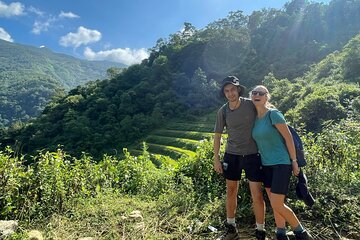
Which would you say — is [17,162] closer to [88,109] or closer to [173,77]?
[88,109]

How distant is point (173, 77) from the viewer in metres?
56.6

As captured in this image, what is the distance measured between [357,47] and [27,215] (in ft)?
111

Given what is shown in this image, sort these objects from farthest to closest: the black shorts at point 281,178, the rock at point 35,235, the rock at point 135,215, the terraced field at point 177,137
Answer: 1. the terraced field at point 177,137
2. the rock at point 135,215
3. the rock at point 35,235
4. the black shorts at point 281,178

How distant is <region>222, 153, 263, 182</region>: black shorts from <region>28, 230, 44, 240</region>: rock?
2178mm

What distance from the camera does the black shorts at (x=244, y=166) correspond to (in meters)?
3.30

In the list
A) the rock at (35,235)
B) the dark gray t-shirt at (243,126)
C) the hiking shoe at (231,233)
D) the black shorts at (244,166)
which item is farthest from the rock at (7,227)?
the dark gray t-shirt at (243,126)

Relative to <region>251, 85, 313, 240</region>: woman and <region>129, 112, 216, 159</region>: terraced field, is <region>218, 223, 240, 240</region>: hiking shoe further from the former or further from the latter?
<region>129, 112, 216, 159</region>: terraced field

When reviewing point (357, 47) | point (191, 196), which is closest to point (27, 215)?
point (191, 196)

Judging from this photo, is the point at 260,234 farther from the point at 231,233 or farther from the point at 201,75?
the point at 201,75

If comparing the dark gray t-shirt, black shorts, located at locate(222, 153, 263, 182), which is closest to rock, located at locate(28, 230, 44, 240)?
black shorts, located at locate(222, 153, 263, 182)

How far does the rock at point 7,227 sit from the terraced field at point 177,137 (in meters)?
28.5

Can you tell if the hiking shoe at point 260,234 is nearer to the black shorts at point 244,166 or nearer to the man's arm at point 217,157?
the black shorts at point 244,166

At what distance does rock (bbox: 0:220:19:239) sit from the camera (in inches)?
128

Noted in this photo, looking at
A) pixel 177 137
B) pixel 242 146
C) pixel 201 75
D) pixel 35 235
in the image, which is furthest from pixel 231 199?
pixel 201 75
